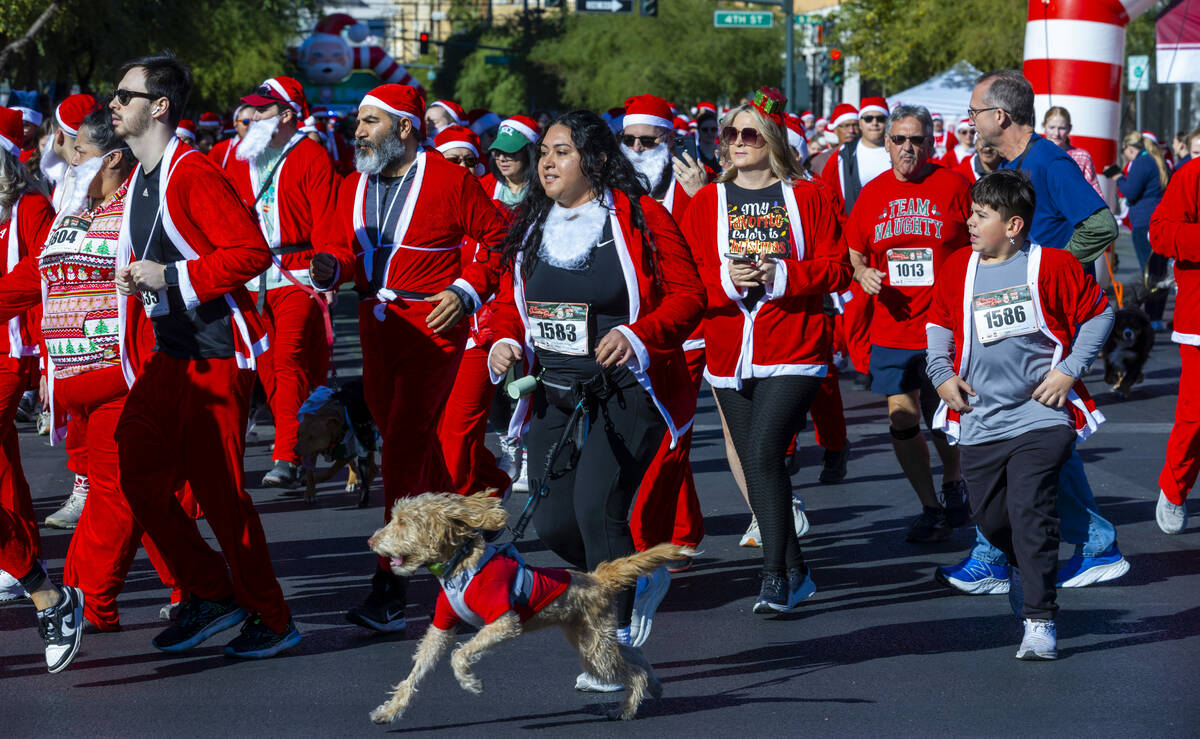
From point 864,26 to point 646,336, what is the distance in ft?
120

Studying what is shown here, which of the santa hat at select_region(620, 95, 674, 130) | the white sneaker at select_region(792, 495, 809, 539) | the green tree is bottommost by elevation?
the white sneaker at select_region(792, 495, 809, 539)

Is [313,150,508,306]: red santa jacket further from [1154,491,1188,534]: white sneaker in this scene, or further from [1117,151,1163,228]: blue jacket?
[1117,151,1163,228]: blue jacket

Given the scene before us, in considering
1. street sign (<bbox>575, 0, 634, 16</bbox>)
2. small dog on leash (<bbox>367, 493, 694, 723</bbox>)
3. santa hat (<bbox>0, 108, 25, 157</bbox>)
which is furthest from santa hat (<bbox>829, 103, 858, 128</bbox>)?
street sign (<bbox>575, 0, 634, 16</bbox>)

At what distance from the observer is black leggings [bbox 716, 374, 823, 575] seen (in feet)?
21.0

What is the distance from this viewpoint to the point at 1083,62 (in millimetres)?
9445

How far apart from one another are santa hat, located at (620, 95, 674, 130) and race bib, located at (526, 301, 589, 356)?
10.2 feet

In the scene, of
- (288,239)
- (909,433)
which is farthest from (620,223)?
(288,239)

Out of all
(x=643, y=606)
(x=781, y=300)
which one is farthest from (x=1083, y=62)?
(x=643, y=606)

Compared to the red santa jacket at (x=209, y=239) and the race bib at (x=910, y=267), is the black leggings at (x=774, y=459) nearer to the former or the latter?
the race bib at (x=910, y=267)

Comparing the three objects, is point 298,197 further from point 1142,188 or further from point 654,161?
point 1142,188

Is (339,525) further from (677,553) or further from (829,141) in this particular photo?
(829,141)

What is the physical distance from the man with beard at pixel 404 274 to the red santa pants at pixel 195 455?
61 centimetres

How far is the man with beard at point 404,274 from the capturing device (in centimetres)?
634

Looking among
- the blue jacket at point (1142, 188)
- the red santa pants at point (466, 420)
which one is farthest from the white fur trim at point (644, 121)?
the blue jacket at point (1142, 188)
